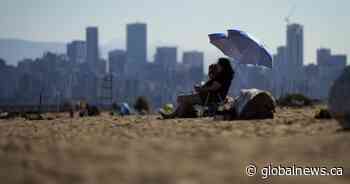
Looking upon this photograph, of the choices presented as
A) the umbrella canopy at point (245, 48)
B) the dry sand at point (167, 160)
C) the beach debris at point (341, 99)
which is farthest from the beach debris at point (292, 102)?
the dry sand at point (167, 160)

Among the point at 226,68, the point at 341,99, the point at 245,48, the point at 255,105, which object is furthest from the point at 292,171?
the point at 245,48

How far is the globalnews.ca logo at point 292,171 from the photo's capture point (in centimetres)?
463

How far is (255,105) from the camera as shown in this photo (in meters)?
11.1

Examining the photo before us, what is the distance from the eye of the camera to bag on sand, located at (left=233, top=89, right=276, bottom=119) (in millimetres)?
11047

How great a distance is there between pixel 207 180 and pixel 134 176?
0.50 metres

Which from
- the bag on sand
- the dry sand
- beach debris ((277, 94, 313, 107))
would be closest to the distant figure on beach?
the bag on sand

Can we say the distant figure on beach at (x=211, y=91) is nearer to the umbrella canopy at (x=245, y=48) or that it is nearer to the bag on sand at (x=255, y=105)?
the bag on sand at (x=255, y=105)

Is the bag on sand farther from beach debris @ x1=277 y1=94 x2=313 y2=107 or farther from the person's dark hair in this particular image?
beach debris @ x1=277 y1=94 x2=313 y2=107

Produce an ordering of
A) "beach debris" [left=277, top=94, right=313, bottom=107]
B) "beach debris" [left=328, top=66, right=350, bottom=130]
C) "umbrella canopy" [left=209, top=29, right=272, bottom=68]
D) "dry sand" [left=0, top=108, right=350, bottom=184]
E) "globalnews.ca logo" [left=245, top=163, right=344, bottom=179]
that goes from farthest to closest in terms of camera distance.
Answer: "beach debris" [left=277, top=94, right=313, bottom=107]
"umbrella canopy" [left=209, top=29, right=272, bottom=68]
"beach debris" [left=328, top=66, right=350, bottom=130]
"globalnews.ca logo" [left=245, top=163, right=344, bottom=179]
"dry sand" [left=0, top=108, right=350, bottom=184]

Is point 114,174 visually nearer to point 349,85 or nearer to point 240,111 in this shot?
point 349,85

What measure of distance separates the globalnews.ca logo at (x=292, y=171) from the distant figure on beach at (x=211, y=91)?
7.67 meters

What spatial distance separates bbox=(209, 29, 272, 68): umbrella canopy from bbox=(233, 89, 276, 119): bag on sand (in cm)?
394

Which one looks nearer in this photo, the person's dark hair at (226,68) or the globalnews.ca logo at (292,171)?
the globalnews.ca logo at (292,171)

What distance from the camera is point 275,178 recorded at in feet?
14.8
